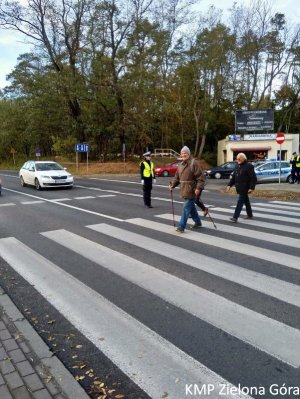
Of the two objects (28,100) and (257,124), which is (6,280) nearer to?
(257,124)

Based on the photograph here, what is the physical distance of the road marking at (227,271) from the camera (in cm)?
452

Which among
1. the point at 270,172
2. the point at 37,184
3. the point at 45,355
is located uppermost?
the point at 270,172

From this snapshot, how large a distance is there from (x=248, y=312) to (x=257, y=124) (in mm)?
38216

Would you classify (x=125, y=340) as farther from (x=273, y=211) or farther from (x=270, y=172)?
(x=270, y=172)

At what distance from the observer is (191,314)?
4000mm

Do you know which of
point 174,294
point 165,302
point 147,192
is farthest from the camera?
point 147,192

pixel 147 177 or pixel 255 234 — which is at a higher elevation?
pixel 147 177

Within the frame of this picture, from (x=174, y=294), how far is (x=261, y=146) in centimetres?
3916

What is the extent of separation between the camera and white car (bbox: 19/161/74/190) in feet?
61.3

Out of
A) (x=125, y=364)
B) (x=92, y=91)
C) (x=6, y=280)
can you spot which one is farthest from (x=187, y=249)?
(x=92, y=91)

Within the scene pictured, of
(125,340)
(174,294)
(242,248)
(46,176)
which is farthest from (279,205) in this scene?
(46,176)

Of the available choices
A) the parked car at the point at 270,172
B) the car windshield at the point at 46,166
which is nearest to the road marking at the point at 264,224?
the car windshield at the point at 46,166

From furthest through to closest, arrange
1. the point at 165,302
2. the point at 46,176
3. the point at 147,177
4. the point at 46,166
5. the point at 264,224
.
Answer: the point at 46,166, the point at 46,176, the point at 147,177, the point at 264,224, the point at 165,302

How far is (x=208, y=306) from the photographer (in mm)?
4199
